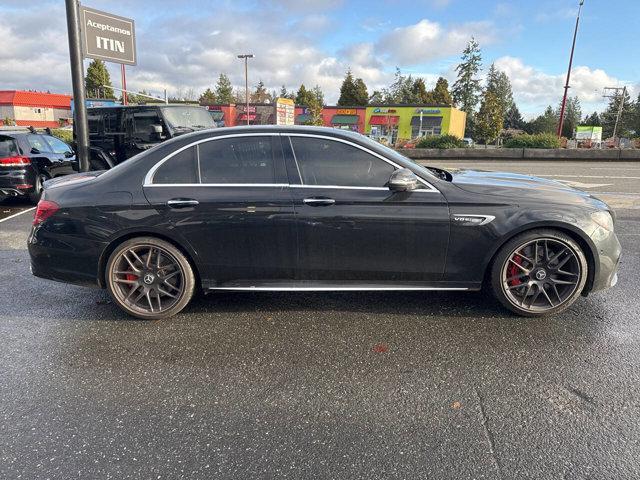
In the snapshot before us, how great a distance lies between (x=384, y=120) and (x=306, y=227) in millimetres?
52269

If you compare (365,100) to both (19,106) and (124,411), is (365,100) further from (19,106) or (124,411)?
(124,411)

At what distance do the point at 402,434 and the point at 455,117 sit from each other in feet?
185

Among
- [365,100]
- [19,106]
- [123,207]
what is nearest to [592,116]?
[365,100]

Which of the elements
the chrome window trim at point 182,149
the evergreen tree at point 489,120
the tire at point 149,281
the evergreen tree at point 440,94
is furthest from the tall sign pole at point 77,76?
the evergreen tree at point 440,94

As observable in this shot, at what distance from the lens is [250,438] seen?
2.38m

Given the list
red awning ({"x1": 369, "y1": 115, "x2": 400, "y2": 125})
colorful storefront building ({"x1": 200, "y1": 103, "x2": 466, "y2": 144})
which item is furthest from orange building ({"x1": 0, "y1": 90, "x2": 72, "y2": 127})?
red awning ({"x1": 369, "y1": 115, "x2": 400, "y2": 125})

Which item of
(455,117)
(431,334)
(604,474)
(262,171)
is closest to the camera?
(604,474)

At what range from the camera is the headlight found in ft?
12.0

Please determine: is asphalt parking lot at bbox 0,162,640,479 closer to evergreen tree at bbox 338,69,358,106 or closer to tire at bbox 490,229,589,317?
tire at bbox 490,229,589,317

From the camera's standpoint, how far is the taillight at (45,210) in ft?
12.4

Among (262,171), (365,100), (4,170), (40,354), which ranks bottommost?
(40,354)

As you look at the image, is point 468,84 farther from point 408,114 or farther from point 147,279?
point 147,279

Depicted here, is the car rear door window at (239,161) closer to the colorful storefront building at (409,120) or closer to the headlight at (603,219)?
the headlight at (603,219)

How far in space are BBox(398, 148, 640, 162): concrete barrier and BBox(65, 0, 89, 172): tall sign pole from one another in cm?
1581
